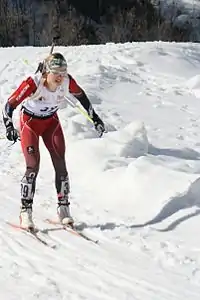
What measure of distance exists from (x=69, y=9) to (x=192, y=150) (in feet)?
135

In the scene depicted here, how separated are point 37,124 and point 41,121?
49 mm

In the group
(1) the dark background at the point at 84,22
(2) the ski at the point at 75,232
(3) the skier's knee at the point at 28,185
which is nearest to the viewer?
(2) the ski at the point at 75,232

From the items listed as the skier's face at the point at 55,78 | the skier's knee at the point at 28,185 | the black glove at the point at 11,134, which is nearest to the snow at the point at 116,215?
the skier's knee at the point at 28,185

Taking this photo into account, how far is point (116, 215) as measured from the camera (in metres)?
6.43

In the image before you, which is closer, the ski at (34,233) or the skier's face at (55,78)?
the ski at (34,233)

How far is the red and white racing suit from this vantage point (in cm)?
585

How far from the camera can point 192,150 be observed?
359 inches

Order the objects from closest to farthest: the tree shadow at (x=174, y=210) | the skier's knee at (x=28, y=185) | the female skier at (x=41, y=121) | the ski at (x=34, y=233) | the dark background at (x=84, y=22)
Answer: the ski at (x=34, y=233) < the female skier at (x=41, y=121) < the skier's knee at (x=28, y=185) < the tree shadow at (x=174, y=210) < the dark background at (x=84, y=22)

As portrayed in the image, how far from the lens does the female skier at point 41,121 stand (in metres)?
5.81

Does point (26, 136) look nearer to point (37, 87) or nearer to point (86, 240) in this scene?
point (37, 87)

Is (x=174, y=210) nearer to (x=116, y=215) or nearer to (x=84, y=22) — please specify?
(x=116, y=215)

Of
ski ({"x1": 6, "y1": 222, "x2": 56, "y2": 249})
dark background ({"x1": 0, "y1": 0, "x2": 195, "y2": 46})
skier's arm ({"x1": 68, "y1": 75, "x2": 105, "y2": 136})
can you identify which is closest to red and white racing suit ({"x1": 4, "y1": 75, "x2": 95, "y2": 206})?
skier's arm ({"x1": 68, "y1": 75, "x2": 105, "y2": 136})

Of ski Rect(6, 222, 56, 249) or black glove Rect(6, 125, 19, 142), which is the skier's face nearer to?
black glove Rect(6, 125, 19, 142)

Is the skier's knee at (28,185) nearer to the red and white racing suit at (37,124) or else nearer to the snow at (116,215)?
the red and white racing suit at (37,124)
